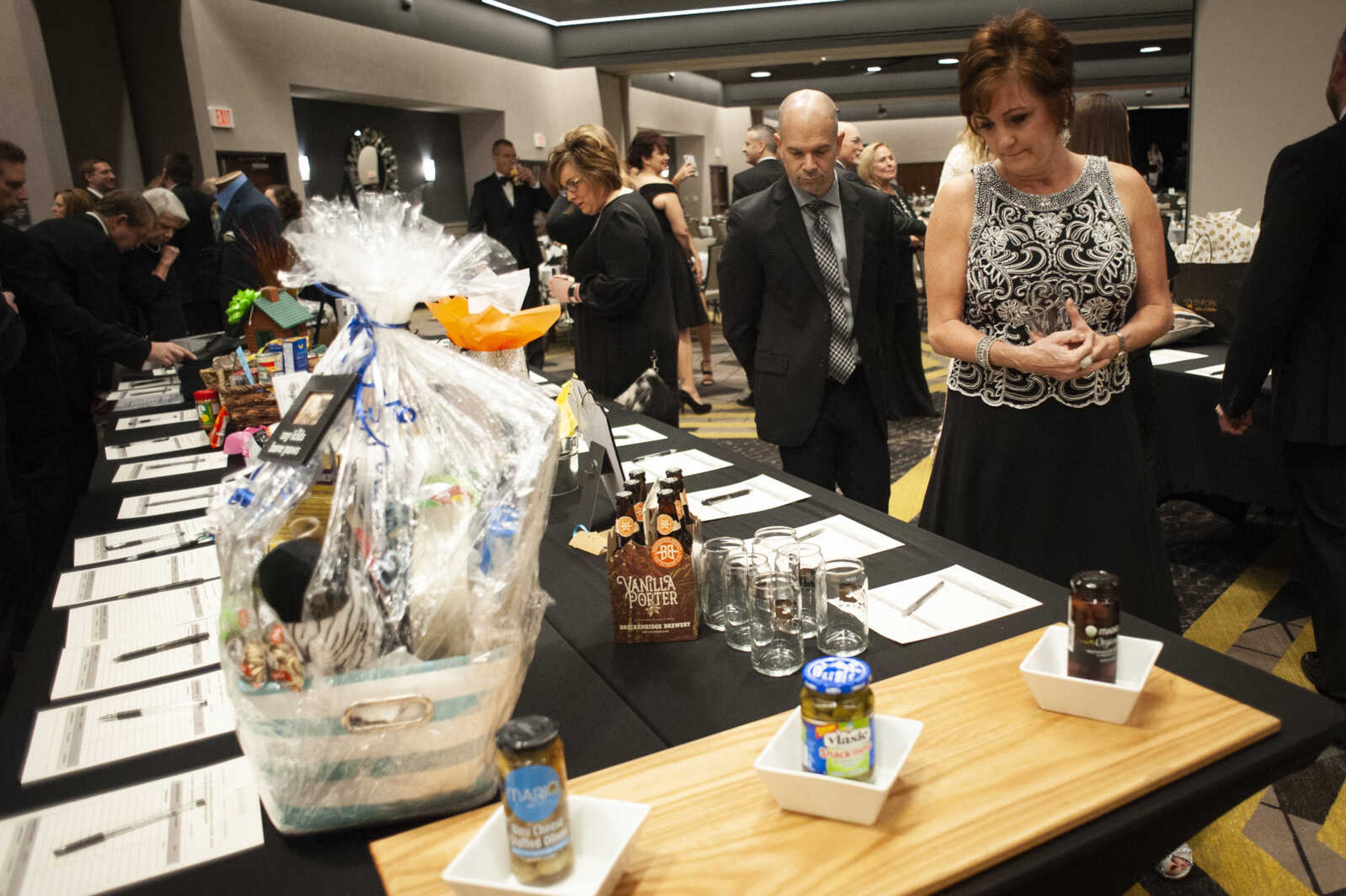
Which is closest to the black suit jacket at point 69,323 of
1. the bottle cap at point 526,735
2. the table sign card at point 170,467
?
the table sign card at point 170,467

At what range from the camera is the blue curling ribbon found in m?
1.07

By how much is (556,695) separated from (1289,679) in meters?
2.24

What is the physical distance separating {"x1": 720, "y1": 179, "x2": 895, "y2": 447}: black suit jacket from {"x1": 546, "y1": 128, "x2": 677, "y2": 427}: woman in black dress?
2.50 feet

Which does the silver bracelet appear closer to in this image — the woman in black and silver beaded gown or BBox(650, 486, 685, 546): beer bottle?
the woman in black and silver beaded gown

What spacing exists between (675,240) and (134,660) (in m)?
4.56

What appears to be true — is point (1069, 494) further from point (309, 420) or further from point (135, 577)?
point (135, 577)

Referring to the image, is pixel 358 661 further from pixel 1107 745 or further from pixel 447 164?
pixel 447 164

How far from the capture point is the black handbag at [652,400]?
9.85 ft

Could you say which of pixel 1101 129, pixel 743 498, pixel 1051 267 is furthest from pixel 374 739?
pixel 1101 129

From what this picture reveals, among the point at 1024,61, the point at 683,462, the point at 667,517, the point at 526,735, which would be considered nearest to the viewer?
the point at 526,735

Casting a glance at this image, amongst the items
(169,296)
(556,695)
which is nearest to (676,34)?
(169,296)

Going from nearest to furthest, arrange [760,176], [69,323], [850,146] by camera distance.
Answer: [69,323], [760,176], [850,146]

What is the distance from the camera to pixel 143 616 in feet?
5.04

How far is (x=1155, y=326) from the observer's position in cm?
190
